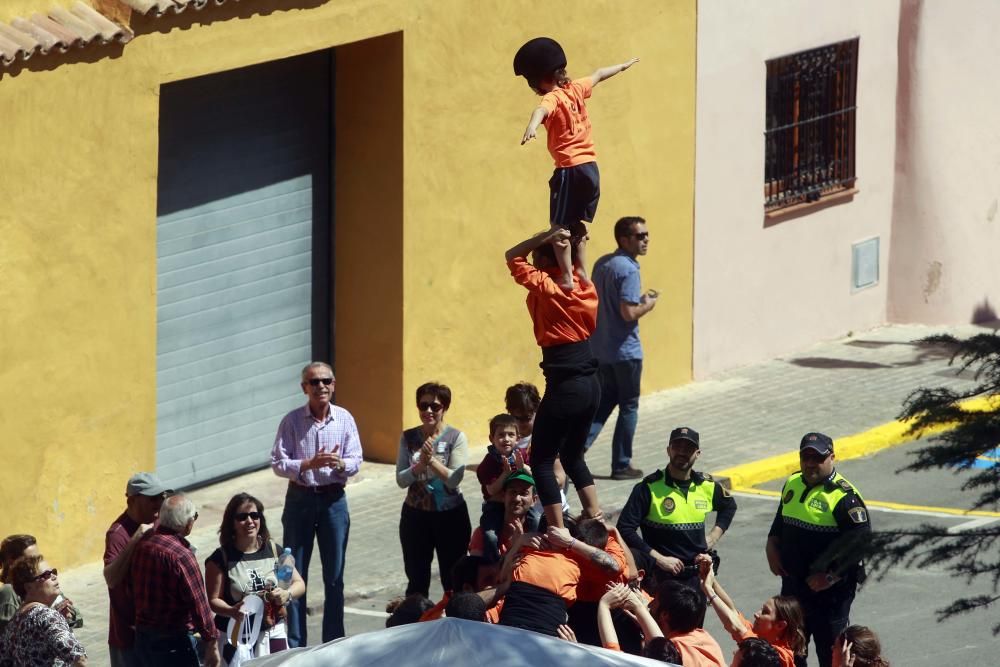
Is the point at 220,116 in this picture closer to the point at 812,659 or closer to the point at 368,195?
the point at 368,195

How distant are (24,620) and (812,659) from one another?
16.3 feet

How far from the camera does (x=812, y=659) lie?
41.5 feet

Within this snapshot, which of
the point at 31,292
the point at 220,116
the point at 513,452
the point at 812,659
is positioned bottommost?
the point at 812,659

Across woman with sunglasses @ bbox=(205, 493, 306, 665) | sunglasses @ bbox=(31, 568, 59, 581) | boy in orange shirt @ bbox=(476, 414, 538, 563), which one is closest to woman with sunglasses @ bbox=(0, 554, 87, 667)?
sunglasses @ bbox=(31, 568, 59, 581)

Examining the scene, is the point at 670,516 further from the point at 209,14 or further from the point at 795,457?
the point at 209,14

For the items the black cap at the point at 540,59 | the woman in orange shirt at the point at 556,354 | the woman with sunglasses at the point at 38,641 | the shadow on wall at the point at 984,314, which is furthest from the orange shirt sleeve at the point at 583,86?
the shadow on wall at the point at 984,314

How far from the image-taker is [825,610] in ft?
37.8

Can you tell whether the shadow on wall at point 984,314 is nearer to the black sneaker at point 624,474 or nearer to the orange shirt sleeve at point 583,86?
the black sneaker at point 624,474

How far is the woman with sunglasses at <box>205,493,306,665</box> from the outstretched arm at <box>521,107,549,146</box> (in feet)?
8.72

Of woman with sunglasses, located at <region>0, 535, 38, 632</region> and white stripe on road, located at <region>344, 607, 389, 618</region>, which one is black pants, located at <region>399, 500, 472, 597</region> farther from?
woman with sunglasses, located at <region>0, 535, 38, 632</region>

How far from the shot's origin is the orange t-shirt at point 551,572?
10.4m

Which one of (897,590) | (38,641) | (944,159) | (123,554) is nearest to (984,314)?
(944,159)

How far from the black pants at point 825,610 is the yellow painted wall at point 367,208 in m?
5.50

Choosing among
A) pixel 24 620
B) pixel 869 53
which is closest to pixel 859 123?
pixel 869 53
